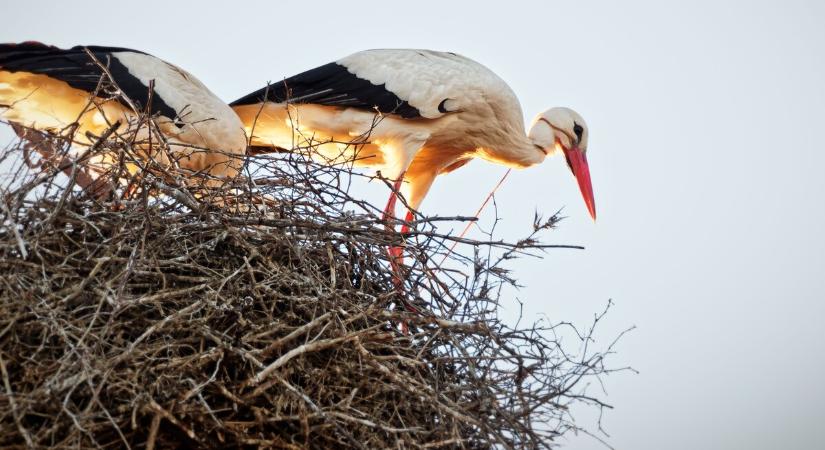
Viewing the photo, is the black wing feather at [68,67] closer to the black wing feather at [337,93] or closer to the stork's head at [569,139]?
the black wing feather at [337,93]

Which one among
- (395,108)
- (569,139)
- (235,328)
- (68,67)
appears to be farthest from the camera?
(569,139)

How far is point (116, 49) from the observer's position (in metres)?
4.02

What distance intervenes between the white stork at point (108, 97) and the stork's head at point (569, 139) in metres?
1.88

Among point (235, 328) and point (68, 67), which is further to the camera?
point (68, 67)

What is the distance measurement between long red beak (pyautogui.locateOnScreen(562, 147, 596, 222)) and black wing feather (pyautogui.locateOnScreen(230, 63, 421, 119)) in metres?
1.11

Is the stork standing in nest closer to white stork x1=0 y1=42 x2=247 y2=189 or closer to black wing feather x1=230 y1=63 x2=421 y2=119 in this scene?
black wing feather x1=230 y1=63 x2=421 y2=119

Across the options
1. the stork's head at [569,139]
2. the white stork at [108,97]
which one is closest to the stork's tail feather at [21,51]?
the white stork at [108,97]

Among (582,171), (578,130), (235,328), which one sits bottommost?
(235,328)

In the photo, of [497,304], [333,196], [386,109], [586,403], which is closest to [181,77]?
[386,109]

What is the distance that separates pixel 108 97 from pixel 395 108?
4.00 feet

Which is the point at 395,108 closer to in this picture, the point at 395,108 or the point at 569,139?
the point at 395,108

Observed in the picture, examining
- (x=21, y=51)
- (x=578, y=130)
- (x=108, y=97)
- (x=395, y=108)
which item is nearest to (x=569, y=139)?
(x=578, y=130)

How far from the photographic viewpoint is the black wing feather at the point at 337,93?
14.8ft

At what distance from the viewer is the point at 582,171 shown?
5.38 meters
